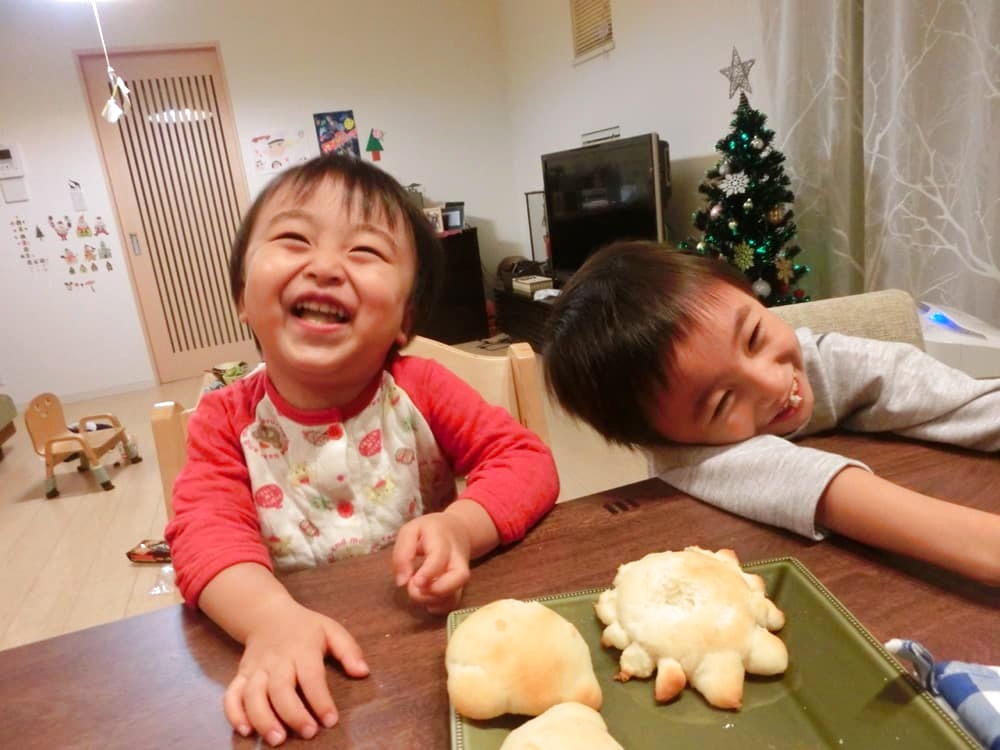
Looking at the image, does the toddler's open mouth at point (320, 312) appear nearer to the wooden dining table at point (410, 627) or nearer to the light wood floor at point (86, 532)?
the wooden dining table at point (410, 627)


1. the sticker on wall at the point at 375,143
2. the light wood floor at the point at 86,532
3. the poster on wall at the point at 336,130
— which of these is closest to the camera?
the light wood floor at the point at 86,532

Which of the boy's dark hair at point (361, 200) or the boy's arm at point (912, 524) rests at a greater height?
the boy's dark hair at point (361, 200)

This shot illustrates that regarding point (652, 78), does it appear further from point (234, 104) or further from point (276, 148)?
point (234, 104)

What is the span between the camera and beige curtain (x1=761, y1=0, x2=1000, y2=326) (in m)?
1.75

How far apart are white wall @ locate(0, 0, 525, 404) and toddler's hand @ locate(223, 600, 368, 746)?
4753 mm

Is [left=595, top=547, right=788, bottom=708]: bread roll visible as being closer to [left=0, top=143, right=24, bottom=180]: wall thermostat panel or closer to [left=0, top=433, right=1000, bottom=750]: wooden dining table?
[left=0, top=433, right=1000, bottom=750]: wooden dining table

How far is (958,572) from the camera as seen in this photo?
19.4 inches

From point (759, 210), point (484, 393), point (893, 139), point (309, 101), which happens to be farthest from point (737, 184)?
point (309, 101)

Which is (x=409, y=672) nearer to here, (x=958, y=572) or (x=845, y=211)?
(x=958, y=572)

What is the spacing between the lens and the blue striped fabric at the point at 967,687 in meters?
0.35

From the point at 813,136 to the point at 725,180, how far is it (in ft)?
1.10

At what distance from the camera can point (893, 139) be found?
6.43 ft

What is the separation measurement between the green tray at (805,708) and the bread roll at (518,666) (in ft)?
0.05

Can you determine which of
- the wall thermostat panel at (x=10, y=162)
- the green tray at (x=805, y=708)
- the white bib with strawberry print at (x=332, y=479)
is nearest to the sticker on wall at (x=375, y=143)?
the wall thermostat panel at (x=10, y=162)
